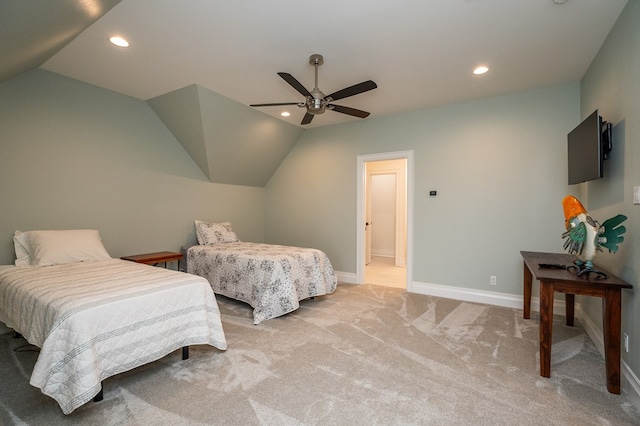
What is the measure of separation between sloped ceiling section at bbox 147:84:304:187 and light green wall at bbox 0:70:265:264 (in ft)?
0.92

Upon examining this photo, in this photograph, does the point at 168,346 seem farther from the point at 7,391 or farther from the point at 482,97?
the point at 482,97

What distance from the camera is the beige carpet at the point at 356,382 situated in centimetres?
174

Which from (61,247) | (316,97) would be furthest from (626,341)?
(61,247)

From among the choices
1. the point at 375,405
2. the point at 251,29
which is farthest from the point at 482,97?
the point at 375,405

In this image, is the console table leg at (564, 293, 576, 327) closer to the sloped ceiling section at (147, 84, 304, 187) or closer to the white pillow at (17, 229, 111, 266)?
the sloped ceiling section at (147, 84, 304, 187)

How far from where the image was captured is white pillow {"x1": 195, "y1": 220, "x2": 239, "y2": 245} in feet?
14.9

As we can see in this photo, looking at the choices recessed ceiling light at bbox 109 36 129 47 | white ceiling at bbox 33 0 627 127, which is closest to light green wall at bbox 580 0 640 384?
white ceiling at bbox 33 0 627 127

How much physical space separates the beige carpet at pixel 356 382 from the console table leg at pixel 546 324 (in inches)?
3.8

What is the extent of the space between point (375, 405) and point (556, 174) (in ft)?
10.9

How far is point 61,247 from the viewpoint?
2.95 metres

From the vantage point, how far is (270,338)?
110 inches

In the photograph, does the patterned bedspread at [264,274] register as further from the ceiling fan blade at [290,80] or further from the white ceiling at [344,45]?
the white ceiling at [344,45]

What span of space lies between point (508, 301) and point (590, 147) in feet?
6.78

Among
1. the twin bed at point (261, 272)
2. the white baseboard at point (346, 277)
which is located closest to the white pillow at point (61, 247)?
the twin bed at point (261, 272)
